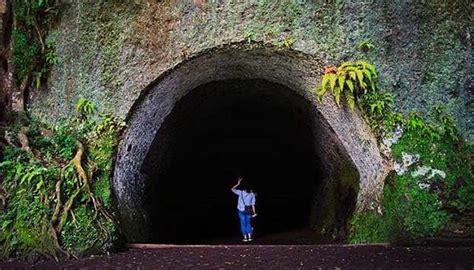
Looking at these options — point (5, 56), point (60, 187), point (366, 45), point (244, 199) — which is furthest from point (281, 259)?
point (5, 56)

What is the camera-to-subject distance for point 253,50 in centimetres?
766

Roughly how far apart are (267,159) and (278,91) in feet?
16.9

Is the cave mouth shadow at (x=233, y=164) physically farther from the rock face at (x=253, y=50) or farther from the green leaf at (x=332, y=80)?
the green leaf at (x=332, y=80)

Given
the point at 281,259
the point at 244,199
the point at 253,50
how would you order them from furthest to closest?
the point at 244,199
the point at 253,50
the point at 281,259

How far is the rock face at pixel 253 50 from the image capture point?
24.1 feet

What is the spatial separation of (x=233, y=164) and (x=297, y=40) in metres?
8.41

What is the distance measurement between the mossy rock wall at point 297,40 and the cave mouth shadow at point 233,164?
1.86 m

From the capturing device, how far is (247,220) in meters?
10.0

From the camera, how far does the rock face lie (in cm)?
733

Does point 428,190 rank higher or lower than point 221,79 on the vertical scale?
lower

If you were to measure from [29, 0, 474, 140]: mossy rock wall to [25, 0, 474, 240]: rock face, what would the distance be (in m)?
0.02

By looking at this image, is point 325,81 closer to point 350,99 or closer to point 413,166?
point 350,99

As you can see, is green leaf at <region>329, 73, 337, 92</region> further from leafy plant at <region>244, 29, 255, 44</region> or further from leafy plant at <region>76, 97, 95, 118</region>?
leafy plant at <region>76, 97, 95, 118</region>

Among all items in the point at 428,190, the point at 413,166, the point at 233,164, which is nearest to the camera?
the point at 428,190
